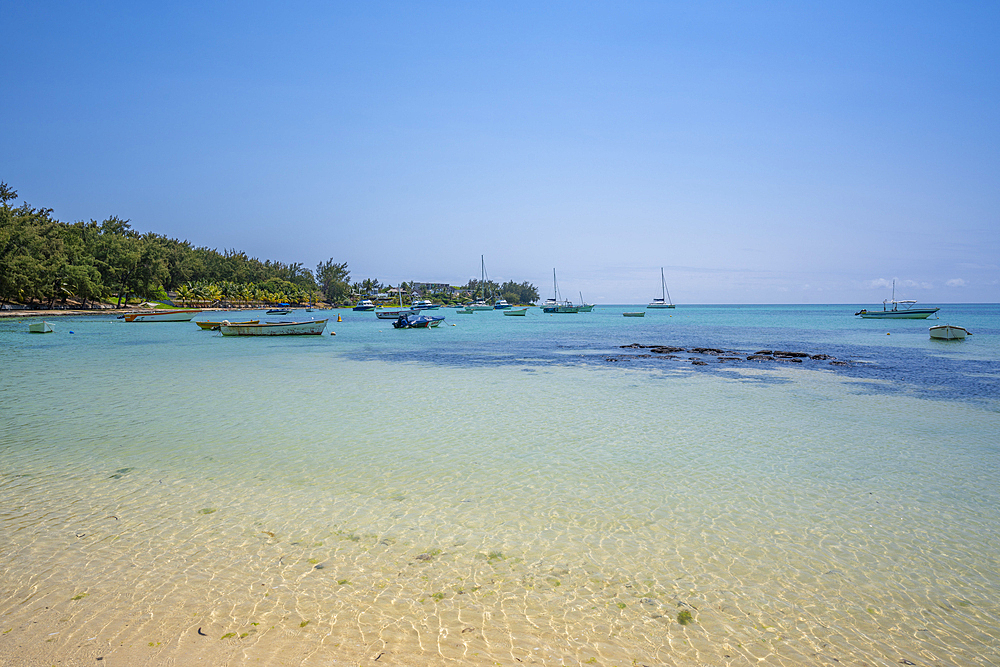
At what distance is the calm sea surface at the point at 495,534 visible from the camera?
358cm

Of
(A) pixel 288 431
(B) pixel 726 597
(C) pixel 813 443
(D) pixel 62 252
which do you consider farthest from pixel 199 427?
(D) pixel 62 252

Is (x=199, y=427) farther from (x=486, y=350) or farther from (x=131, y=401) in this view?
(x=486, y=350)

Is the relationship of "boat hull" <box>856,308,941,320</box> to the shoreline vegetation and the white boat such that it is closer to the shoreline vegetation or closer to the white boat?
the white boat

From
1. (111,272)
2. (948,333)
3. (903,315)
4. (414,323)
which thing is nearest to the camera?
(948,333)

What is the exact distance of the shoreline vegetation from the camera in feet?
208

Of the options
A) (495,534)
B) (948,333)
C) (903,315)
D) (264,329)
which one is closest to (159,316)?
(264,329)

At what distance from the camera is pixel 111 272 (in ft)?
277

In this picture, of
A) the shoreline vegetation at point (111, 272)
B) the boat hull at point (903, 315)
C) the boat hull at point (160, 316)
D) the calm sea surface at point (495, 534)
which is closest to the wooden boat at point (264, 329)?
the boat hull at point (160, 316)

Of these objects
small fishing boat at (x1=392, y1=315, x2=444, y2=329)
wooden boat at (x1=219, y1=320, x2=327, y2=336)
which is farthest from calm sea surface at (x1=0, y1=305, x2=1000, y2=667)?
small fishing boat at (x1=392, y1=315, x2=444, y2=329)

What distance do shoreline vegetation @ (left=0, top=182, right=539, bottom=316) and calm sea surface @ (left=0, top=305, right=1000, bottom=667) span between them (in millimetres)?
70207

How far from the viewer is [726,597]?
13.6 ft

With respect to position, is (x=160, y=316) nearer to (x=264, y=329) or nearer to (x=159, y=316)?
(x=159, y=316)

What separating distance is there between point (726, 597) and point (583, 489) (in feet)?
8.82

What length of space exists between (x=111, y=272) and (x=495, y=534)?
101 m
